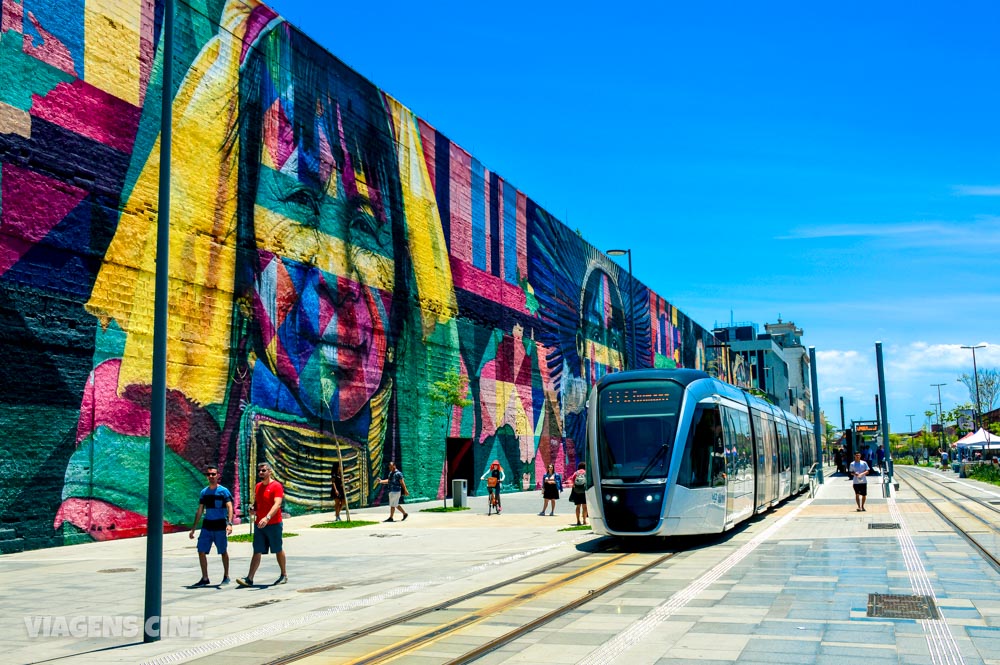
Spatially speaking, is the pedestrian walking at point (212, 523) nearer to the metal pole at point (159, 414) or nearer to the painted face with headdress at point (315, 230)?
the metal pole at point (159, 414)

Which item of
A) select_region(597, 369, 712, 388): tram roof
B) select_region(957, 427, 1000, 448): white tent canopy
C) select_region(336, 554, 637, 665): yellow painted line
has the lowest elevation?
select_region(336, 554, 637, 665): yellow painted line

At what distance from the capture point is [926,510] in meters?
27.1

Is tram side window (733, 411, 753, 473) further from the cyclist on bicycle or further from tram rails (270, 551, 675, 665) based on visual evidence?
the cyclist on bicycle

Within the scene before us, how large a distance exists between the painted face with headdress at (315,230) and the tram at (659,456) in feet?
41.3

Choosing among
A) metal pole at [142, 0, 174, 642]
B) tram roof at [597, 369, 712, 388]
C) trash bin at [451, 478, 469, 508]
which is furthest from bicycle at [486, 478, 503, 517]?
metal pole at [142, 0, 174, 642]

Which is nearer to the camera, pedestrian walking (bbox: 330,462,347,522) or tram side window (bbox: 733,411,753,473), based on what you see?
tram side window (bbox: 733,411,753,473)

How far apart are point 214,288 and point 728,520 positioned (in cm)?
1478

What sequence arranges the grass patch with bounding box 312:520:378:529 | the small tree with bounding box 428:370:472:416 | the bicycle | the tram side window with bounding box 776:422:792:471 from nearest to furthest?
the grass patch with bounding box 312:520:378:529, the bicycle, the tram side window with bounding box 776:422:792:471, the small tree with bounding box 428:370:472:416

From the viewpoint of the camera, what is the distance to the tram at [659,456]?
53.1ft

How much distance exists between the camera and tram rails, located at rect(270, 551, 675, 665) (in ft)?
27.4

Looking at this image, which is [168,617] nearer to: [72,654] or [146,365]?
[72,654]

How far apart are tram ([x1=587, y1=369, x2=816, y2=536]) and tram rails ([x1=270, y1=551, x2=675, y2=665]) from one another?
55.3 inches

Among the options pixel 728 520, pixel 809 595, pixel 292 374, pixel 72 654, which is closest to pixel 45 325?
pixel 292 374

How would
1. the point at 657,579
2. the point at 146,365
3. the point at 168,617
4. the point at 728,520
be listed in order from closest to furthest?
the point at 168,617 < the point at 657,579 < the point at 728,520 < the point at 146,365
